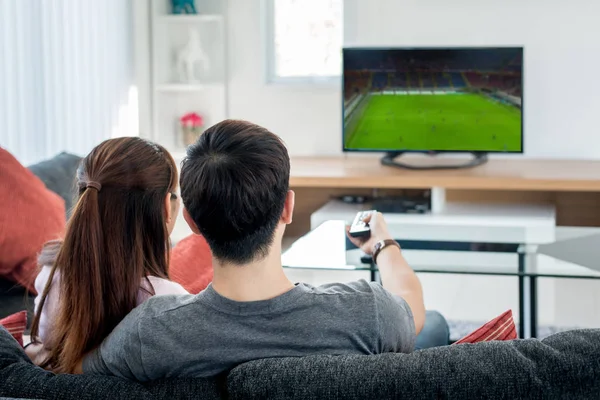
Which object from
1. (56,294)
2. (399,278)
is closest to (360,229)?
(399,278)

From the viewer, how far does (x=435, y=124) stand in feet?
15.5

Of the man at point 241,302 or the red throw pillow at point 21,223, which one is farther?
the red throw pillow at point 21,223

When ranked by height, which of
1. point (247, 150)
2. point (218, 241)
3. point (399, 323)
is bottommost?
point (399, 323)

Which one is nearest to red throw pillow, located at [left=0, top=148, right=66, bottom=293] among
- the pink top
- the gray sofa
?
Result: the pink top

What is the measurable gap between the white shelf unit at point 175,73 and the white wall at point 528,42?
226 millimetres

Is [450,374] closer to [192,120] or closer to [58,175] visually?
[58,175]

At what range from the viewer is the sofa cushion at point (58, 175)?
3330 millimetres

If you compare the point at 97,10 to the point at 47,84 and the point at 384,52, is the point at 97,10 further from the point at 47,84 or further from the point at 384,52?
the point at 384,52

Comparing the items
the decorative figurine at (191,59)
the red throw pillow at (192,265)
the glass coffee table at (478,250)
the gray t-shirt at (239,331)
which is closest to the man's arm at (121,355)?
the gray t-shirt at (239,331)

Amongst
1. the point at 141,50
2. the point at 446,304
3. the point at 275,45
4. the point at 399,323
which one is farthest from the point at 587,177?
the point at 399,323

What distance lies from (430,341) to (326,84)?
2962mm

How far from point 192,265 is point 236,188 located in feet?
3.50

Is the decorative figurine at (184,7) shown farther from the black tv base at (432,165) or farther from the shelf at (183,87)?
the black tv base at (432,165)

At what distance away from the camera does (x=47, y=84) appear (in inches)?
176
